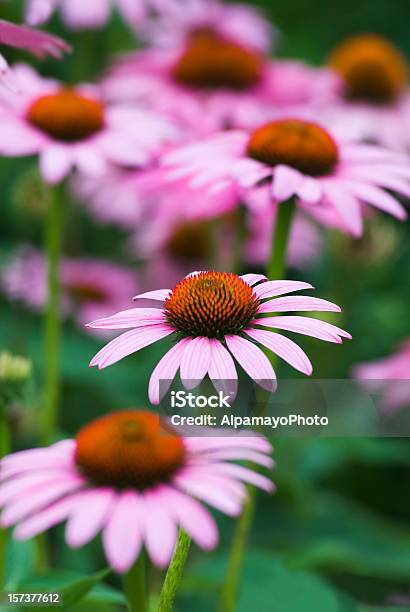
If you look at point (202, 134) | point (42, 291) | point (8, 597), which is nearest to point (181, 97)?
point (202, 134)

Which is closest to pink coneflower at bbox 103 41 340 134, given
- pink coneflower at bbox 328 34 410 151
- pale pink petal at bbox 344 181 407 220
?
pink coneflower at bbox 328 34 410 151

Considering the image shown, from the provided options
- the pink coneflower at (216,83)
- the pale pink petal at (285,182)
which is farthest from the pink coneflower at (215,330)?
the pink coneflower at (216,83)

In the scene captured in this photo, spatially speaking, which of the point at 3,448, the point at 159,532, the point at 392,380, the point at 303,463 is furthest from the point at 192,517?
the point at 303,463

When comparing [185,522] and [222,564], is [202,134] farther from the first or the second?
[185,522]

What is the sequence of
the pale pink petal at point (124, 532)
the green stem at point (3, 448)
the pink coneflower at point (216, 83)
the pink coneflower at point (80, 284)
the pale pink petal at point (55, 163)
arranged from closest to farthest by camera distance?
the pale pink petal at point (124, 532) → the green stem at point (3, 448) → the pale pink petal at point (55, 163) → the pink coneflower at point (216, 83) → the pink coneflower at point (80, 284)

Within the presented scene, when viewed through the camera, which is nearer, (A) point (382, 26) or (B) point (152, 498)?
(B) point (152, 498)

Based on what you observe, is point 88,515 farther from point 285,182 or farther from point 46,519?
point 285,182

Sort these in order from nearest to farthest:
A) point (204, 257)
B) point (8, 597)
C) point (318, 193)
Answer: point (8, 597) → point (318, 193) → point (204, 257)

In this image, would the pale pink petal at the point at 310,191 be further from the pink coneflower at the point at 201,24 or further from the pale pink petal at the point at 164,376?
the pink coneflower at the point at 201,24
